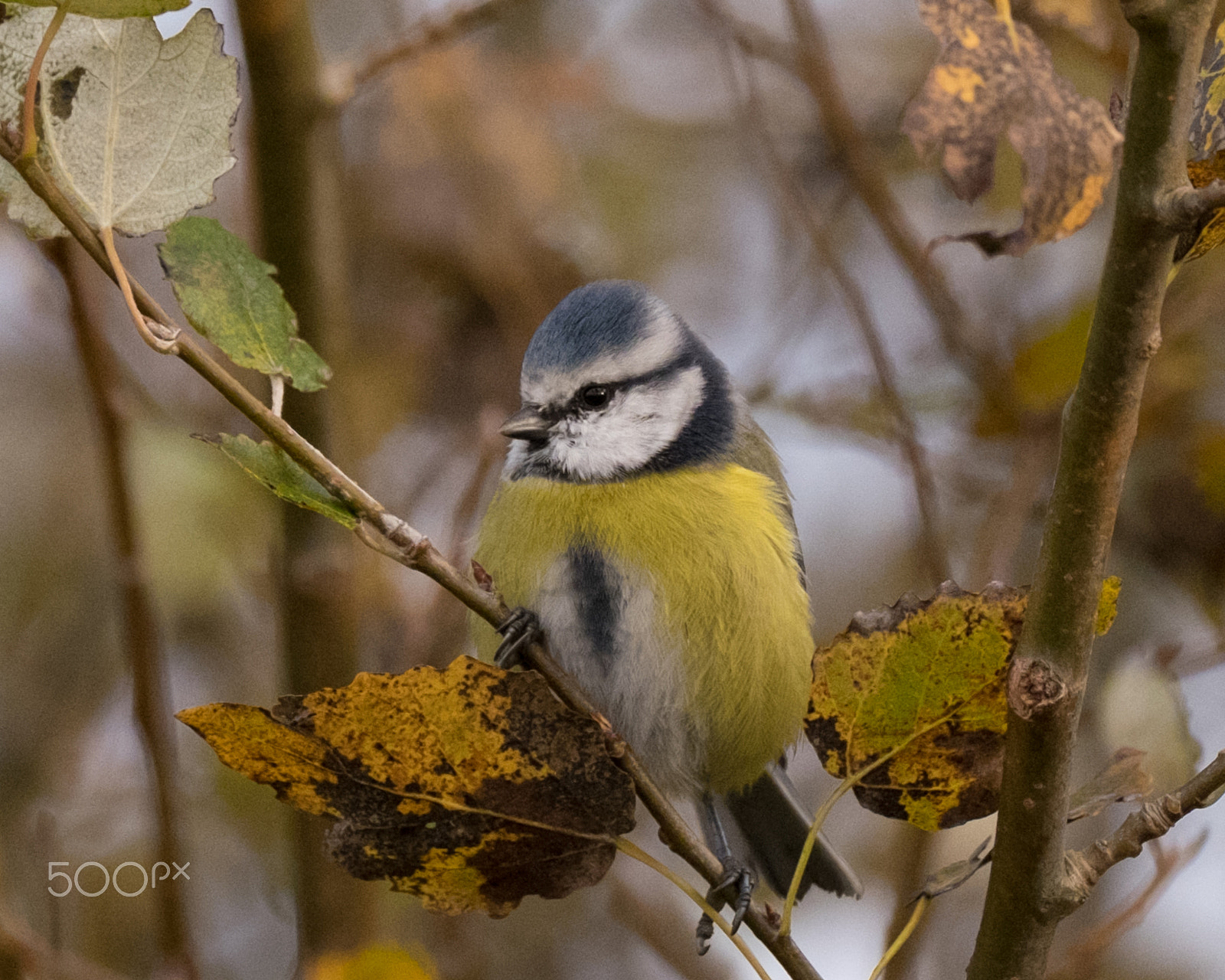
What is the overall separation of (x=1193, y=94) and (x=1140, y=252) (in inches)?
2.9

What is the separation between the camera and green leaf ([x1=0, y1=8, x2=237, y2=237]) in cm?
56

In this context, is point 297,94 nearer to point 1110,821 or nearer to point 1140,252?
point 1140,252

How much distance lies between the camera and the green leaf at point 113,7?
480 mm

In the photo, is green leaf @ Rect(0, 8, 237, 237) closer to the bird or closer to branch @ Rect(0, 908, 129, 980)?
the bird

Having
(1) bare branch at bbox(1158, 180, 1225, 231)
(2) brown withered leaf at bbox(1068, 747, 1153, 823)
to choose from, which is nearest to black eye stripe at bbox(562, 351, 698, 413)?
(2) brown withered leaf at bbox(1068, 747, 1153, 823)

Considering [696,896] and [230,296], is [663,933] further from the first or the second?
[230,296]

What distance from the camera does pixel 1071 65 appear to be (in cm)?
190

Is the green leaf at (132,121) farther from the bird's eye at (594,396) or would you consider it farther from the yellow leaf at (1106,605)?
the bird's eye at (594,396)

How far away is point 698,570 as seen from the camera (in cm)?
114

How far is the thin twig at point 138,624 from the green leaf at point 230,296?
1.55 ft

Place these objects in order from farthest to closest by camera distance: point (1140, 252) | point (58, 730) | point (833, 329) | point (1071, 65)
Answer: point (833, 329), point (1071, 65), point (58, 730), point (1140, 252)

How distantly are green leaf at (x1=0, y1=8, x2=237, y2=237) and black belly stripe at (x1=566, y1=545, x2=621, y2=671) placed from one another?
626mm

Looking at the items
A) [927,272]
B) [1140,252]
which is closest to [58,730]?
[927,272]

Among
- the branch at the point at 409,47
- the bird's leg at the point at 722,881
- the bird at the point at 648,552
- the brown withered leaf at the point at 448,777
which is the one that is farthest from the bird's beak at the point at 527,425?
the brown withered leaf at the point at 448,777
